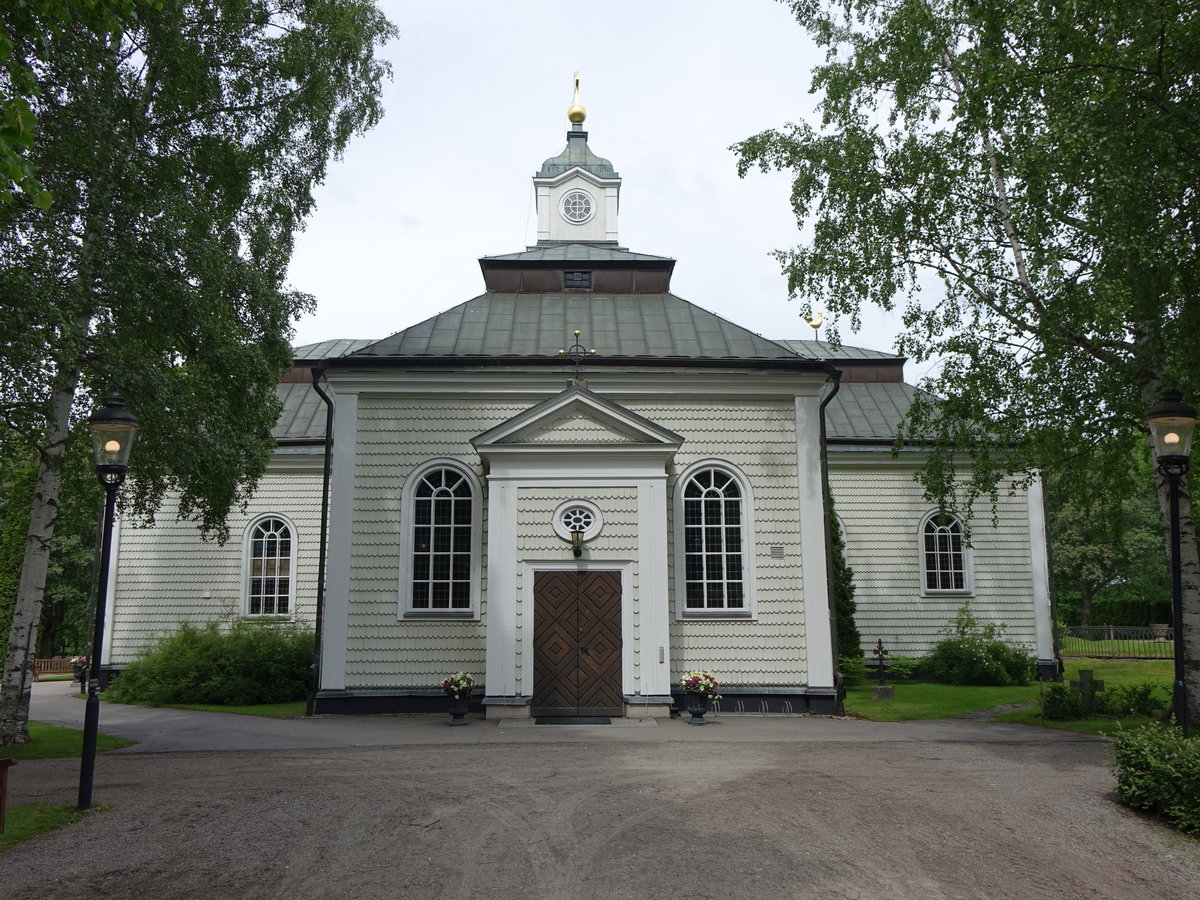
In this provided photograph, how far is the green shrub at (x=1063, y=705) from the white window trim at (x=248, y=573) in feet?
51.8

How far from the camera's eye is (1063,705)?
570 inches

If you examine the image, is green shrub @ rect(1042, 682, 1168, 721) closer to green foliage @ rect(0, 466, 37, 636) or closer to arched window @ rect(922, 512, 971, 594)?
arched window @ rect(922, 512, 971, 594)

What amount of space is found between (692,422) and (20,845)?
11826 millimetres

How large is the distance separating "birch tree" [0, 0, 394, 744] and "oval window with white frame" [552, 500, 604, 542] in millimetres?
4741

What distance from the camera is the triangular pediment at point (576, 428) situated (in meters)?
15.0

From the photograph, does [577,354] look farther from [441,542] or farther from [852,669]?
[852,669]

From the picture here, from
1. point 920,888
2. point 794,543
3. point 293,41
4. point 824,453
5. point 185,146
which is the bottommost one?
point 920,888

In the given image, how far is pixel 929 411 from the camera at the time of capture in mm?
16000

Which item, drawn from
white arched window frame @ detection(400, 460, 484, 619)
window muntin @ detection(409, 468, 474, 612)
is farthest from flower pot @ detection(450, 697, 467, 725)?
window muntin @ detection(409, 468, 474, 612)

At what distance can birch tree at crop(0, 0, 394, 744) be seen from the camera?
36.3ft

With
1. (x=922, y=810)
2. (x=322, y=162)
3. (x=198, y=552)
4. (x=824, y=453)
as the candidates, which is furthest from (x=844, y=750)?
(x=198, y=552)

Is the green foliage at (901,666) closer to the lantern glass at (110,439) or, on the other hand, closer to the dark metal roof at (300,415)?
the dark metal roof at (300,415)

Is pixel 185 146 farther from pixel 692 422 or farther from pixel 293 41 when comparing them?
pixel 692 422

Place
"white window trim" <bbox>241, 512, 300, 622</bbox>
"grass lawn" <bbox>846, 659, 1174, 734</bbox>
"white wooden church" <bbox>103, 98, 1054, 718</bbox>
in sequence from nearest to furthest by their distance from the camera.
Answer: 1. "grass lawn" <bbox>846, 659, 1174, 734</bbox>
2. "white wooden church" <bbox>103, 98, 1054, 718</bbox>
3. "white window trim" <bbox>241, 512, 300, 622</bbox>
